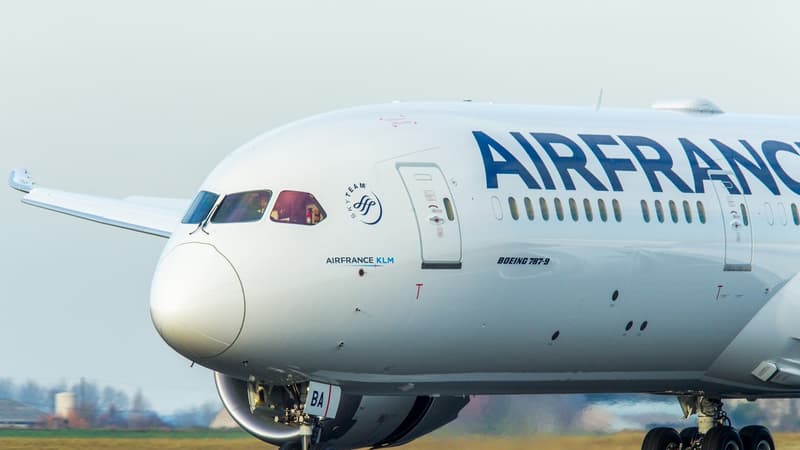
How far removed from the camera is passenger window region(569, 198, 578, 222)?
74.2 ft

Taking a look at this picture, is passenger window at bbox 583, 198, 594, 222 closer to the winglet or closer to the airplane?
the airplane

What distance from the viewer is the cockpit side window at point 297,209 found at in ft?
67.1


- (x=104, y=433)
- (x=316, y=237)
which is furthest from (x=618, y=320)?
(x=104, y=433)

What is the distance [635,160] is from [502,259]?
9.71 feet

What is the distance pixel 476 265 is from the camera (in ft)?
69.9

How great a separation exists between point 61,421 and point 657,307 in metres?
9.68

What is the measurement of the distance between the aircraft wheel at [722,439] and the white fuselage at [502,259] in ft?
4.33

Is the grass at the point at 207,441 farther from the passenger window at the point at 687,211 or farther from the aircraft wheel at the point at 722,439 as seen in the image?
the passenger window at the point at 687,211

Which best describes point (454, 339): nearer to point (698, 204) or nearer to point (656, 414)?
point (698, 204)

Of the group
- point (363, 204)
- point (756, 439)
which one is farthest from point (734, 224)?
point (363, 204)

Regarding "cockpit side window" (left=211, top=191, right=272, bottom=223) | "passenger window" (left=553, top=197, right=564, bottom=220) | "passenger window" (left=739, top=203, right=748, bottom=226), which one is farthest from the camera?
"passenger window" (left=739, top=203, right=748, bottom=226)

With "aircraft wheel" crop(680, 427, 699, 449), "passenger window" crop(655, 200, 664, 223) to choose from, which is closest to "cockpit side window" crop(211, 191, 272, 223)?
"passenger window" crop(655, 200, 664, 223)

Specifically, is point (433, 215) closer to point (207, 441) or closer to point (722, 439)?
point (722, 439)

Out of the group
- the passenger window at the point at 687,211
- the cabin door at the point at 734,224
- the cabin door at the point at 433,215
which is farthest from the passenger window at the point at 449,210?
the cabin door at the point at 734,224
